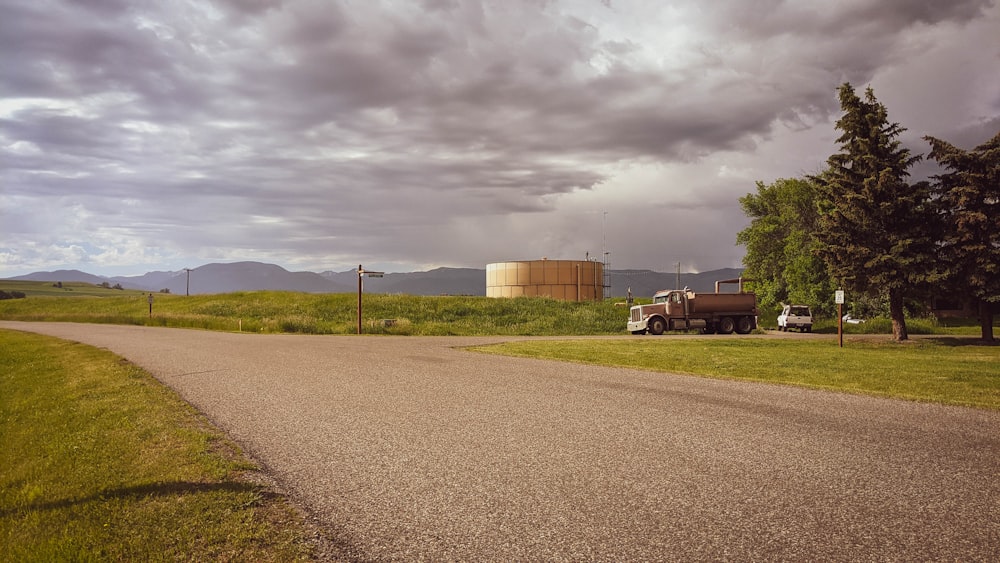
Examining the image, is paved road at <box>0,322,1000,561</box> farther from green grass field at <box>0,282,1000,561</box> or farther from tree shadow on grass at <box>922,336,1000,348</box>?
tree shadow on grass at <box>922,336,1000,348</box>

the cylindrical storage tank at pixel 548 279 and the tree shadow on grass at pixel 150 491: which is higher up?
the cylindrical storage tank at pixel 548 279

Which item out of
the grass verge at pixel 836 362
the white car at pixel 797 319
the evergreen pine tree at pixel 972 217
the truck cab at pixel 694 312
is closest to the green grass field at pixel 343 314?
the truck cab at pixel 694 312

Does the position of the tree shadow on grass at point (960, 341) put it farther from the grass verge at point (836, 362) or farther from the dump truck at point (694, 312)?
the dump truck at point (694, 312)

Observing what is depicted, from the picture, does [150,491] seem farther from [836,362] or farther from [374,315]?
[374,315]

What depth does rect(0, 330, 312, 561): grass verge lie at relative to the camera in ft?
15.5

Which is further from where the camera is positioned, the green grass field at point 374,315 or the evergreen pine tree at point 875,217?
the green grass field at point 374,315

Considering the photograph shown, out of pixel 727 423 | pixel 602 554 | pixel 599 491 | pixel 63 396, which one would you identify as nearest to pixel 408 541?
pixel 602 554

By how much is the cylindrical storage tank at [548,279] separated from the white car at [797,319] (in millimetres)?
35354

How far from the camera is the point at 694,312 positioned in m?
36.8

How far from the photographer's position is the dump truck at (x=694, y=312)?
36.7 m

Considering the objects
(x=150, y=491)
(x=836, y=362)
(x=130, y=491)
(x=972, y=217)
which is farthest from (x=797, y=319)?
(x=130, y=491)

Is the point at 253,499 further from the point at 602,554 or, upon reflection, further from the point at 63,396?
the point at 63,396

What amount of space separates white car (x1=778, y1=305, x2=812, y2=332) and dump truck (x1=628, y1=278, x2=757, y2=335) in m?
5.93

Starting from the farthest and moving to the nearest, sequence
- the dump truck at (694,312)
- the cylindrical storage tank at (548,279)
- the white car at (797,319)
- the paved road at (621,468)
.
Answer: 1. the cylindrical storage tank at (548,279)
2. the white car at (797,319)
3. the dump truck at (694,312)
4. the paved road at (621,468)
